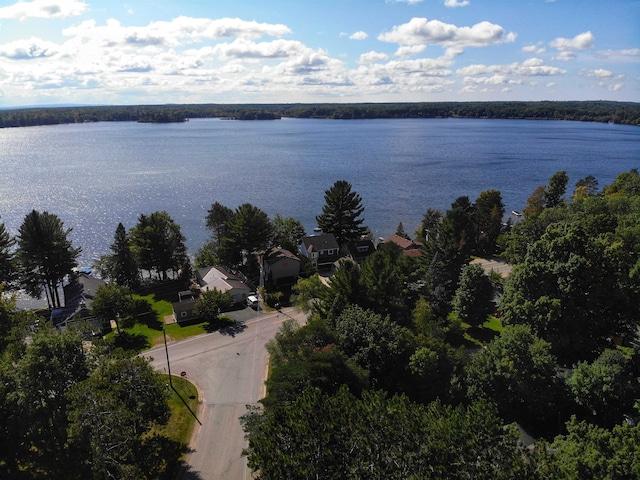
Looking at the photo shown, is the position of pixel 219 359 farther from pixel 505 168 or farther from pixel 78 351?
pixel 505 168

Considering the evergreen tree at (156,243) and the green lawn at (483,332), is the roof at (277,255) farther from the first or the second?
the green lawn at (483,332)

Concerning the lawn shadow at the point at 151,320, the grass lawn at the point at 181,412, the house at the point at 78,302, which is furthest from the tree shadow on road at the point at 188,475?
the house at the point at 78,302

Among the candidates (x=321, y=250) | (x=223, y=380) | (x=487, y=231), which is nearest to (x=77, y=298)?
(x=223, y=380)

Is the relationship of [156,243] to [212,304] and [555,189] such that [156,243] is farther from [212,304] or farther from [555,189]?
[555,189]

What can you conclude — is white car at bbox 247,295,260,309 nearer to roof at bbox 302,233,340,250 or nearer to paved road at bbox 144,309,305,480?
paved road at bbox 144,309,305,480

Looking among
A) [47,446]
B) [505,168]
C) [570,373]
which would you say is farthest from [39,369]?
[505,168]
